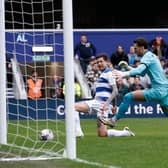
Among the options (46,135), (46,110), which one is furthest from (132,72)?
(46,110)

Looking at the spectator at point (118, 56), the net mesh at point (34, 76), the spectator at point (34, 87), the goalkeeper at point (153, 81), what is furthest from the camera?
the spectator at point (118, 56)

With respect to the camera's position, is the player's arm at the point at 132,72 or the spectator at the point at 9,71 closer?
the player's arm at the point at 132,72

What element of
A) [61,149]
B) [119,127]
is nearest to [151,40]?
[119,127]

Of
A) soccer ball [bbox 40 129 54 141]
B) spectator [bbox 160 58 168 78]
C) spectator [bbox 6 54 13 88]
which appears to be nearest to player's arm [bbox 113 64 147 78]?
soccer ball [bbox 40 129 54 141]

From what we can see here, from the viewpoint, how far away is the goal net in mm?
15945

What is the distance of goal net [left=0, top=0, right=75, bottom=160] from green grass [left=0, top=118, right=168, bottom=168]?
0.64 meters

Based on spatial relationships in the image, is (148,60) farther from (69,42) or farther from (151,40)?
(151,40)

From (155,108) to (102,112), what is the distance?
8.38 m

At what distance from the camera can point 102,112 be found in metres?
17.0

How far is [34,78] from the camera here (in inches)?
850

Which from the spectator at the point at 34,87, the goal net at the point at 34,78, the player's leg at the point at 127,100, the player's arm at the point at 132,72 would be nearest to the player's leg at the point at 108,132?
the player's leg at the point at 127,100

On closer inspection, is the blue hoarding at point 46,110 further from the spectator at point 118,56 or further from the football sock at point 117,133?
the spectator at point 118,56

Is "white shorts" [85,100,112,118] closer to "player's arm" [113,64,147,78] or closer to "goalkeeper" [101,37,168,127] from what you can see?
"goalkeeper" [101,37,168,127]

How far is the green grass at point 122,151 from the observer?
37.7ft
